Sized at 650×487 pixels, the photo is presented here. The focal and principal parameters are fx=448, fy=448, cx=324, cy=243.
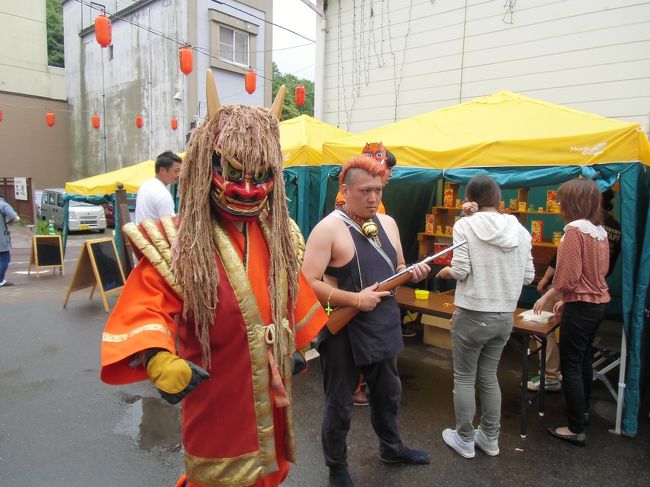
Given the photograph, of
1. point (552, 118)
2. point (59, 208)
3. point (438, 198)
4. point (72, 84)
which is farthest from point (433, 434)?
point (72, 84)

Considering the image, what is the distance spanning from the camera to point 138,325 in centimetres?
145

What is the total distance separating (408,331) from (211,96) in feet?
15.1

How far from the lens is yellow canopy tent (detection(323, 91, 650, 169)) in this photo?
330 cm

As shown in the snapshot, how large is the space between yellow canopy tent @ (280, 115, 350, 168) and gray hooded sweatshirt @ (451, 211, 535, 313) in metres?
3.26

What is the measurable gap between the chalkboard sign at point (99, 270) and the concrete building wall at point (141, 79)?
32.3 ft

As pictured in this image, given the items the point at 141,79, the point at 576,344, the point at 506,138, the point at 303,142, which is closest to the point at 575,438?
the point at 576,344

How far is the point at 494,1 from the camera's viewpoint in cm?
632

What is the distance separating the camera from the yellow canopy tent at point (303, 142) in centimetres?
587

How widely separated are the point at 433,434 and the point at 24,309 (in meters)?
6.30

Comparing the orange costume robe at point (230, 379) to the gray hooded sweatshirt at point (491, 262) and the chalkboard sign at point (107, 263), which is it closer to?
the gray hooded sweatshirt at point (491, 262)

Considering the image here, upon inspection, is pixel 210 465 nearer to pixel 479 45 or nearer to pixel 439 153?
pixel 439 153

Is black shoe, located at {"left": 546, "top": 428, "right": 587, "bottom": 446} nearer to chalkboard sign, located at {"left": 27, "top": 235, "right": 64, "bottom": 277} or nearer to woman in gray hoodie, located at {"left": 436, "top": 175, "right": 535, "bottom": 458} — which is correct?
woman in gray hoodie, located at {"left": 436, "top": 175, "right": 535, "bottom": 458}

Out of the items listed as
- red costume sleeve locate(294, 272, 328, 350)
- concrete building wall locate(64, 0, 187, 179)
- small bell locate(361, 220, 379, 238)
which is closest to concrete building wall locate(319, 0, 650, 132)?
small bell locate(361, 220, 379, 238)

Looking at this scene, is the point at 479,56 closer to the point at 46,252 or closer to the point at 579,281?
the point at 579,281
